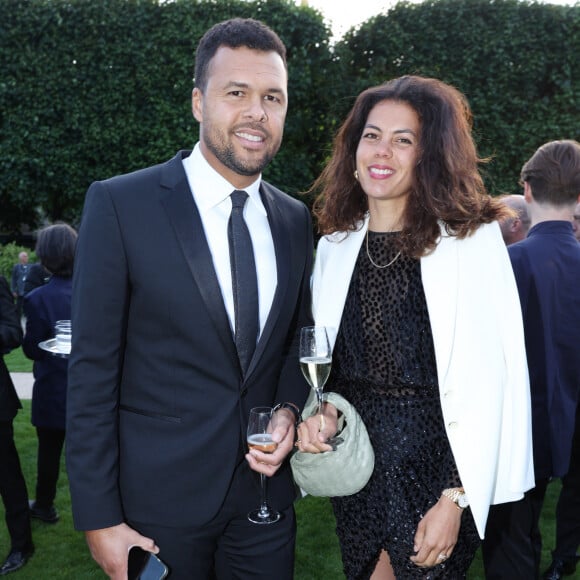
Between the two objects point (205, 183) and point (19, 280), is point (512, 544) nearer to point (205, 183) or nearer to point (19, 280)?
point (205, 183)

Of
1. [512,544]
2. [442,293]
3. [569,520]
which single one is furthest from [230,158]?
[569,520]

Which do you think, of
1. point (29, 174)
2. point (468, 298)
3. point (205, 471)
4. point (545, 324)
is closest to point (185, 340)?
point (205, 471)

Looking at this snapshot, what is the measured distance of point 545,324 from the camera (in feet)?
12.6

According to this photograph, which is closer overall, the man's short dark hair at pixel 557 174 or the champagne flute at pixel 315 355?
the champagne flute at pixel 315 355

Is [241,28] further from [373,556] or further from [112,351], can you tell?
[373,556]

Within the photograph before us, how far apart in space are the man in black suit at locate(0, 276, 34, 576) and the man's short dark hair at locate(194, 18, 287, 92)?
96.6 inches

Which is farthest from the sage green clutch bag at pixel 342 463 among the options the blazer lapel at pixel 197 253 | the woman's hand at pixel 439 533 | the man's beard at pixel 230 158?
the man's beard at pixel 230 158

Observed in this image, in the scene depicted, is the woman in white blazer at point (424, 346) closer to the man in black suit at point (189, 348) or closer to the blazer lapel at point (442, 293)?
the blazer lapel at point (442, 293)

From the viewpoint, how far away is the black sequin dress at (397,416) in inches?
101

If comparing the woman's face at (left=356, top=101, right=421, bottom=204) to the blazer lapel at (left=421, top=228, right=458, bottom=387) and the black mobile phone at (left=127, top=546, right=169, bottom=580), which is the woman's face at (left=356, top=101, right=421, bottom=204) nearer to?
the blazer lapel at (left=421, top=228, right=458, bottom=387)

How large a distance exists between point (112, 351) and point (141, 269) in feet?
1.01

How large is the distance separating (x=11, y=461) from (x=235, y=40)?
3.51 m

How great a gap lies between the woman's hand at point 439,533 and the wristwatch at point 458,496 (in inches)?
0.5

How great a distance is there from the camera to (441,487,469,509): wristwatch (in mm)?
2447
